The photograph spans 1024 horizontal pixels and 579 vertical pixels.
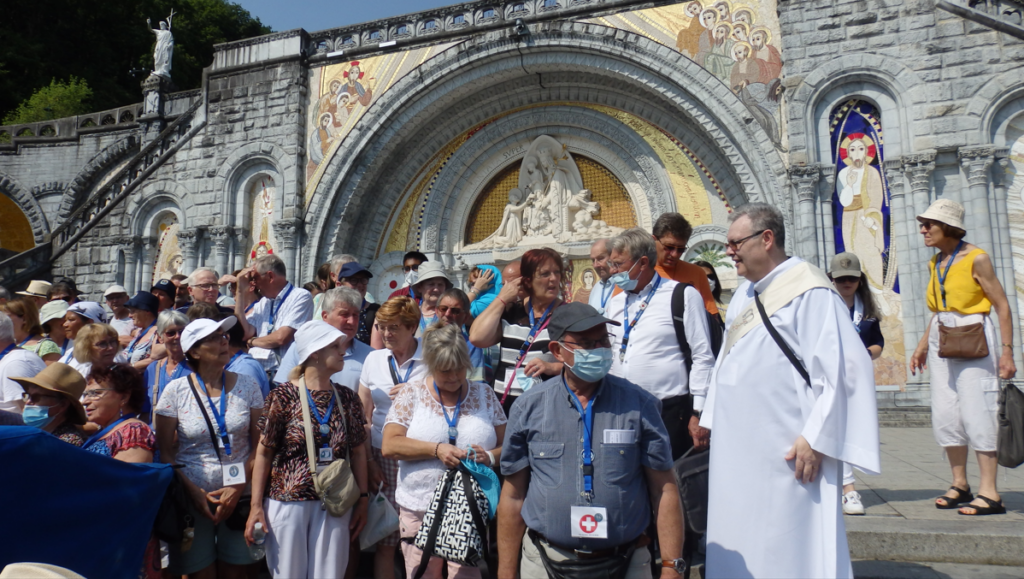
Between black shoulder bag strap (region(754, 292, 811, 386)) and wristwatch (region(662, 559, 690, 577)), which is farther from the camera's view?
black shoulder bag strap (region(754, 292, 811, 386))

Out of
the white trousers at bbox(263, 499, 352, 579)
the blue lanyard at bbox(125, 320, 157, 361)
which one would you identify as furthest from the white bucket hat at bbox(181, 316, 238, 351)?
the blue lanyard at bbox(125, 320, 157, 361)

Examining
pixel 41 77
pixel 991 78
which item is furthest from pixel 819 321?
pixel 41 77

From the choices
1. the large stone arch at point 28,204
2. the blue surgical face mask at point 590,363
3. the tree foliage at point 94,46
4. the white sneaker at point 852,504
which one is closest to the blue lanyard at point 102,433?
the blue surgical face mask at point 590,363

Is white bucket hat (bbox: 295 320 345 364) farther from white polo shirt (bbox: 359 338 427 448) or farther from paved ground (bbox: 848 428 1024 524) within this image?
paved ground (bbox: 848 428 1024 524)

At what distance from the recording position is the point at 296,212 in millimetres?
13172

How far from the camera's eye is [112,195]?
1467 cm

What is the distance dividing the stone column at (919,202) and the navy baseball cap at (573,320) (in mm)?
8371

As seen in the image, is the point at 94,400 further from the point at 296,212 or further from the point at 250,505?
the point at 296,212

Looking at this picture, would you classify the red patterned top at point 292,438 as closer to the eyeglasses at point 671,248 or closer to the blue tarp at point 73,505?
the blue tarp at point 73,505

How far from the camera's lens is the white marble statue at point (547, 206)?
502 inches

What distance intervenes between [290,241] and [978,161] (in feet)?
37.0

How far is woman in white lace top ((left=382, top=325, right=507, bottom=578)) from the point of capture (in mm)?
3420

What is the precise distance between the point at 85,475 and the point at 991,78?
36.6 feet

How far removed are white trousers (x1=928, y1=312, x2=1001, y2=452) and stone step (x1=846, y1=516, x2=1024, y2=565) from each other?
54 cm
